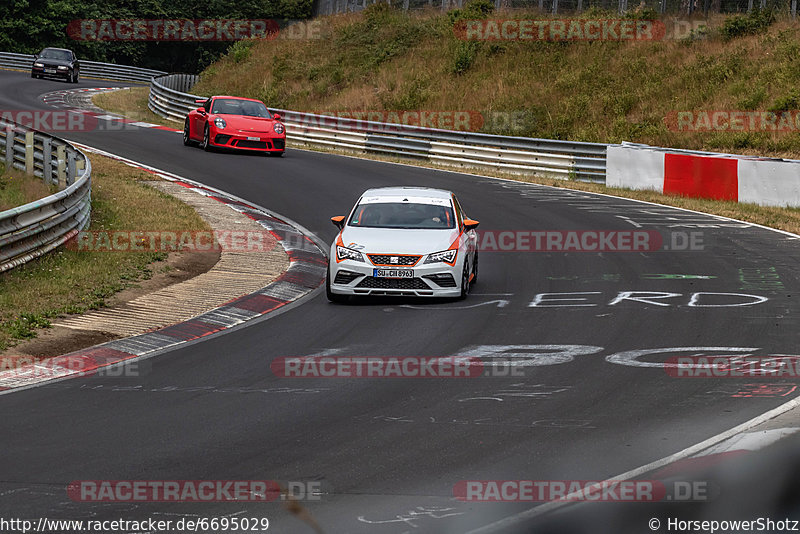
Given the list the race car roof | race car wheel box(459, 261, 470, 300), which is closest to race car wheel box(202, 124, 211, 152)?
the race car roof

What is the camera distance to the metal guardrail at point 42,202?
46.3 ft

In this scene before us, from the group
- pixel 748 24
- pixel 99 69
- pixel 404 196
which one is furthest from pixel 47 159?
pixel 99 69

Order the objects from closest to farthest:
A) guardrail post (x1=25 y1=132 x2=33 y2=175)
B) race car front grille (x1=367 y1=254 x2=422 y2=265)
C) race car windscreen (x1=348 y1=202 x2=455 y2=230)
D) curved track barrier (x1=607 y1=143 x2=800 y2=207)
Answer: race car front grille (x1=367 y1=254 x2=422 y2=265) → race car windscreen (x1=348 y1=202 x2=455 y2=230) → guardrail post (x1=25 y1=132 x2=33 y2=175) → curved track barrier (x1=607 y1=143 x2=800 y2=207)

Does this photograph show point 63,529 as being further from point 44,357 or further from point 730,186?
point 730,186

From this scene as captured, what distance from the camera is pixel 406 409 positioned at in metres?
8.72

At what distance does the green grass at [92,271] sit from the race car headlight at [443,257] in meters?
4.19

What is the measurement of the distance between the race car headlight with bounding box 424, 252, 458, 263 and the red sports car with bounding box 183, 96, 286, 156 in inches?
655

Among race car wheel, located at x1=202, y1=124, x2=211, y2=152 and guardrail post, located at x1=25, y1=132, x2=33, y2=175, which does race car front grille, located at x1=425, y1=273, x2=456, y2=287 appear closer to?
guardrail post, located at x1=25, y1=132, x2=33, y2=175

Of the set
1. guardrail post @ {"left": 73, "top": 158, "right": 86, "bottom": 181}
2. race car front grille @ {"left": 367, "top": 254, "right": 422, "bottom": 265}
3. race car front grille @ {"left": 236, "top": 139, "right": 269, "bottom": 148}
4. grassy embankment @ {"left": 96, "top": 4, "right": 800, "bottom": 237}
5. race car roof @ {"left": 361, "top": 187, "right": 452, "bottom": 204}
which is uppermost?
grassy embankment @ {"left": 96, "top": 4, "right": 800, "bottom": 237}

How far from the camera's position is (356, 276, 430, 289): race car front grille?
13867mm

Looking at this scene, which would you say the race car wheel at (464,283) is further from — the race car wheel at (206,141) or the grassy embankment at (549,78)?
the race car wheel at (206,141)

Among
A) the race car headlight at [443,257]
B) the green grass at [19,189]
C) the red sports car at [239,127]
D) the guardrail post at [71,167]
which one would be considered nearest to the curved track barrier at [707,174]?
the red sports car at [239,127]

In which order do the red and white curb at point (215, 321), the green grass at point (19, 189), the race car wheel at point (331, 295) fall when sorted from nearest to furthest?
1. the red and white curb at point (215, 321)
2. the race car wheel at point (331, 295)
3. the green grass at point (19, 189)

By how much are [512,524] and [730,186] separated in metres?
20.6
